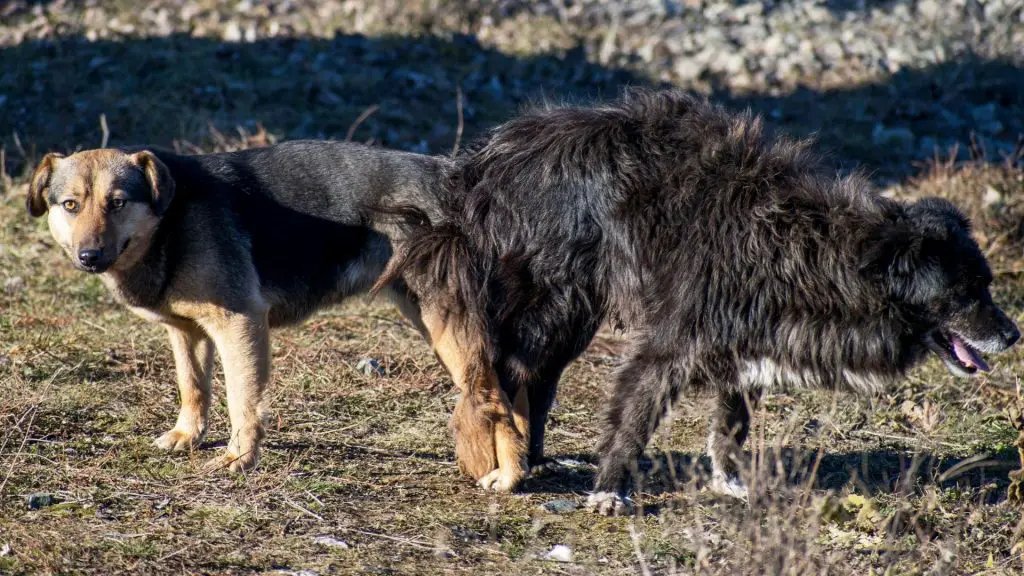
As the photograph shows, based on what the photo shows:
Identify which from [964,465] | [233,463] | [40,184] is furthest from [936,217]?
[40,184]

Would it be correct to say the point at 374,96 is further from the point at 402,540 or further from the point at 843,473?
the point at 402,540

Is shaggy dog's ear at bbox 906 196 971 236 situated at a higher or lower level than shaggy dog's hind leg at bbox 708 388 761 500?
higher

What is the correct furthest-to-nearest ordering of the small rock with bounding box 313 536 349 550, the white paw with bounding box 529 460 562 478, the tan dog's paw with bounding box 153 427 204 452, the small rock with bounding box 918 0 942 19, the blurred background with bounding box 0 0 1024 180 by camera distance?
the small rock with bounding box 918 0 942 19 → the blurred background with bounding box 0 0 1024 180 → the white paw with bounding box 529 460 562 478 → the tan dog's paw with bounding box 153 427 204 452 → the small rock with bounding box 313 536 349 550

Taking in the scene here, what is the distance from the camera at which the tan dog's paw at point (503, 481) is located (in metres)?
5.31

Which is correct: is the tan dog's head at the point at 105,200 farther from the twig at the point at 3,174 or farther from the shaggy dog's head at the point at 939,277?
the twig at the point at 3,174

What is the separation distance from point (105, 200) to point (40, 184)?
0.42 metres

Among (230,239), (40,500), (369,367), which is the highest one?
(230,239)

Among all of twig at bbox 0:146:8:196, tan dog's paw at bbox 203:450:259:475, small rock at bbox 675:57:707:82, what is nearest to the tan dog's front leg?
tan dog's paw at bbox 203:450:259:475

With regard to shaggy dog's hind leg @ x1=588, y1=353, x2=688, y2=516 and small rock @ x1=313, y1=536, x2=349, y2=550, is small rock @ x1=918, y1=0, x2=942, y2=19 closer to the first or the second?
shaggy dog's hind leg @ x1=588, y1=353, x2=688, y2=516

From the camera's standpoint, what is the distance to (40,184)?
206 inches

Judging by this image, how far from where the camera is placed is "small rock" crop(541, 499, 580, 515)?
5.13m

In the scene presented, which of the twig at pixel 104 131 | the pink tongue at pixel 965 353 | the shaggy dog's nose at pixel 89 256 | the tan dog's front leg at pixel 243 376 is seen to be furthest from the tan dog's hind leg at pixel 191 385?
the pink tongue at pixel 965 353

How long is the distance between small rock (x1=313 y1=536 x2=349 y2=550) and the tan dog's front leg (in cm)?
90

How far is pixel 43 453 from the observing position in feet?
17.0
